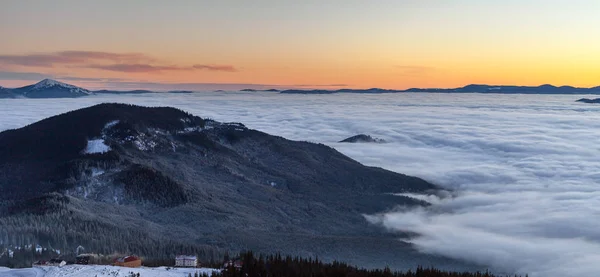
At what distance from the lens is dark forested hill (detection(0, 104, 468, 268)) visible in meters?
105

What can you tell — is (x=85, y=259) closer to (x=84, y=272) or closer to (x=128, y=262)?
(x=128, y=262)

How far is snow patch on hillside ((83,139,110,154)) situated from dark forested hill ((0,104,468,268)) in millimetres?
279

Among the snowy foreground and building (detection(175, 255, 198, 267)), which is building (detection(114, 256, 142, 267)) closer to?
building (detection(175, 255, 198, 267))

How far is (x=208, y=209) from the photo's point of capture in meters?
135

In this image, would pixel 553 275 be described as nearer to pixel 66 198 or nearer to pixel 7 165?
pixel 66 198

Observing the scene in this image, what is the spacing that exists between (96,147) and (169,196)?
116 ft

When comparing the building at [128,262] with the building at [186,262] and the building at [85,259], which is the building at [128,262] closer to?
the building at [85,259]

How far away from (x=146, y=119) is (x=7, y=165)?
161 ft

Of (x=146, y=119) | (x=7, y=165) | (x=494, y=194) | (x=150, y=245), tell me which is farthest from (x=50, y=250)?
(x=494, y=194)

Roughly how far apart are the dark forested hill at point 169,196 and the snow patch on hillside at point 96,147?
0.92 feet

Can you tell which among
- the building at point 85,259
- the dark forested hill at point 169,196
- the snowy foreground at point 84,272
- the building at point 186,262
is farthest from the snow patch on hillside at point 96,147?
the snowy foreground at point 84,272

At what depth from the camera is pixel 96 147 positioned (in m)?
164

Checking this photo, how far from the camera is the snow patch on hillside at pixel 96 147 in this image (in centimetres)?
16088

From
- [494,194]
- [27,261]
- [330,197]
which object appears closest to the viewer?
[27,261]
